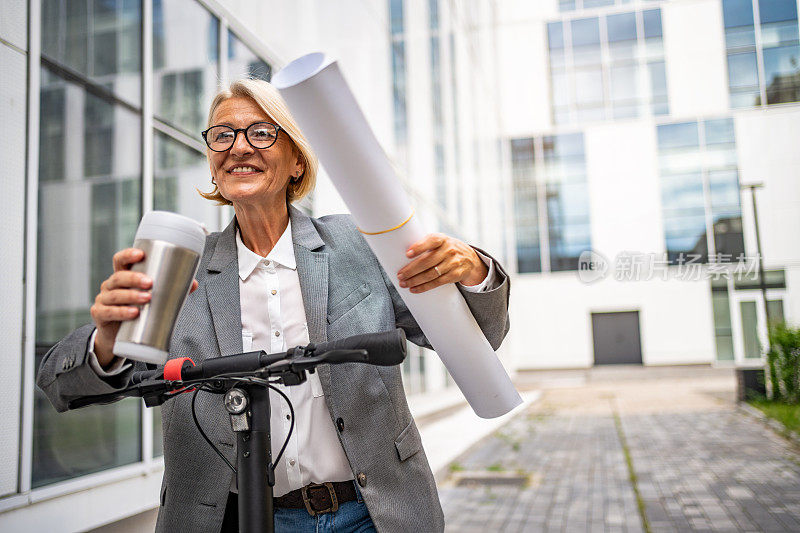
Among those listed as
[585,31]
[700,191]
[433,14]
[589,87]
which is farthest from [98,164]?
[589,87]

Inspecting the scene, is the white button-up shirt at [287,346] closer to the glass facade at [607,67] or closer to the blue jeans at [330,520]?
the blue jeans at [330,520]

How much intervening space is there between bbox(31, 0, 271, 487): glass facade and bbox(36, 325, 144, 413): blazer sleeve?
151 cm

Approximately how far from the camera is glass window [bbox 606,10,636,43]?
1805 cm

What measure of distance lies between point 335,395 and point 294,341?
0.15m

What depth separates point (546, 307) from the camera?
79.4ft

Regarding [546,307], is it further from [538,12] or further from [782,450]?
[782,450]

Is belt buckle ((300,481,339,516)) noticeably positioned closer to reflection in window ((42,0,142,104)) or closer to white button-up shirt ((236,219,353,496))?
white button-up shirt ((236,219,353,496))

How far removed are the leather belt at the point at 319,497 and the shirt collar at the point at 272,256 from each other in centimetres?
46

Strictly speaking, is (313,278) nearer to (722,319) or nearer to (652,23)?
(652,23)

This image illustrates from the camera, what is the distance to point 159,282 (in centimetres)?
93

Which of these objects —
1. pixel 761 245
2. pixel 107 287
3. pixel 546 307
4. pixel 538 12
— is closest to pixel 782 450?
pixel 761 245

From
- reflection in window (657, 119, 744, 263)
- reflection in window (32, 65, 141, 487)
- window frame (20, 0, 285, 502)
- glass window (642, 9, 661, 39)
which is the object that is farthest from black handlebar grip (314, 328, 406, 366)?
glass window (642, 9, 661, 39)

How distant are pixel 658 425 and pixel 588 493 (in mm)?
4877

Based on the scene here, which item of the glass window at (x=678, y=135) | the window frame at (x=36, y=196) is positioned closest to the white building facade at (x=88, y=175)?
the window frame at (x=36, y=196)
